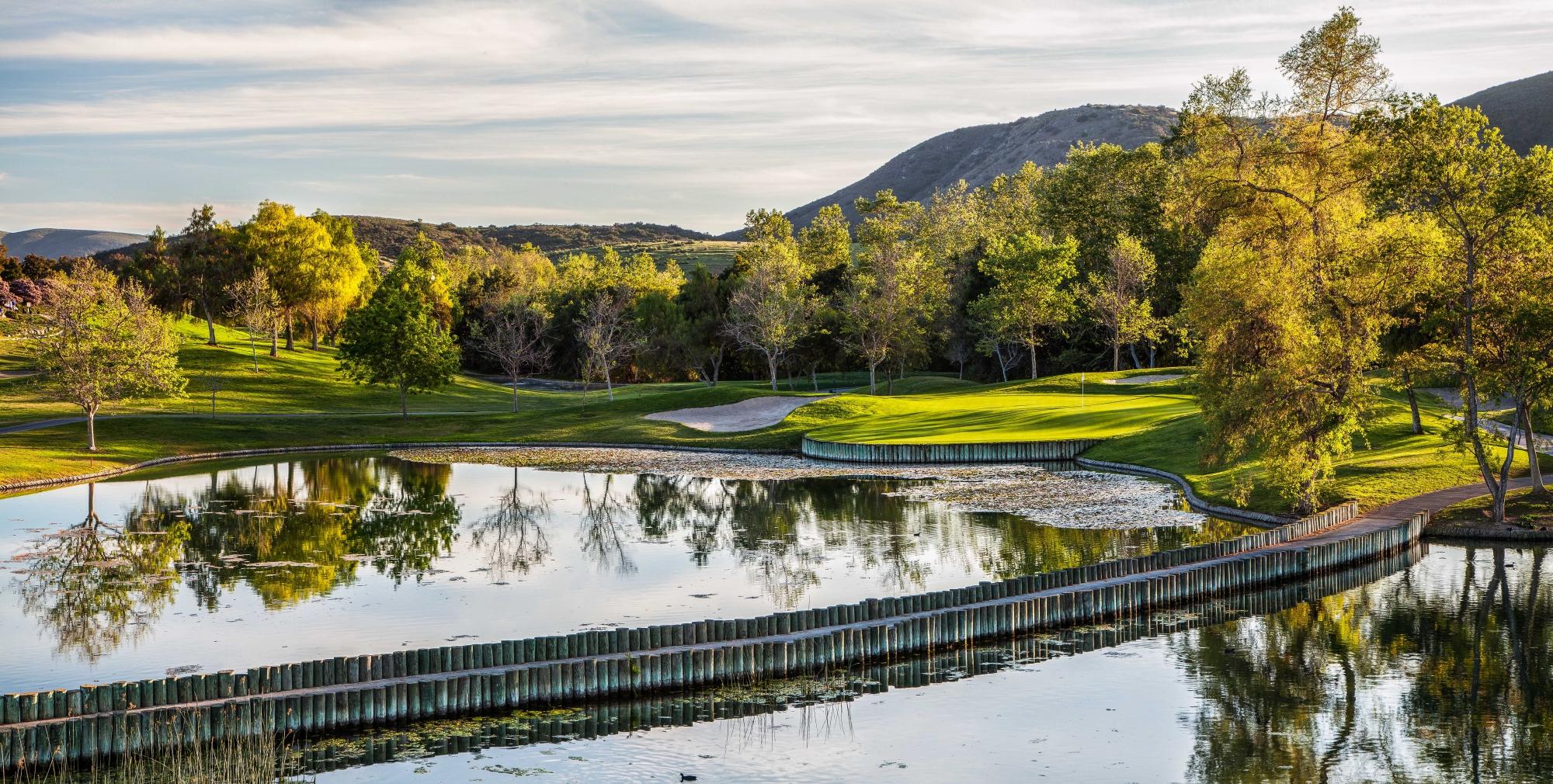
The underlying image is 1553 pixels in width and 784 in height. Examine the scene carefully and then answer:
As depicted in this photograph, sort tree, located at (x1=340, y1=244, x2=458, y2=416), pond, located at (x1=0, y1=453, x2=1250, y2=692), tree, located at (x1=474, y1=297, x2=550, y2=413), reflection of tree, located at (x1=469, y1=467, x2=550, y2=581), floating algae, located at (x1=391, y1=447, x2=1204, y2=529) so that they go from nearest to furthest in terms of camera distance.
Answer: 1. pond, located at (x1=0, y1=453, x2=1250, y2=692)
2. reflection of tree, located at (x1=469, y1=467, x2=550, y2=581)
3. floating algae, located at (x1=391, y1=447, x2=1204, y2=529)
4. tree, located at (x1=340, y1=244, x2=458, y2=416)
5. tree, located at (x1=474, y1=297, x2=550, y2=413)

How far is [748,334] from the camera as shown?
104688 mm

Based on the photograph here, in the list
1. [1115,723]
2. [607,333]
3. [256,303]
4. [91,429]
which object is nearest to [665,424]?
[91,429]

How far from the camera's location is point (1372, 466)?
46.0 metres

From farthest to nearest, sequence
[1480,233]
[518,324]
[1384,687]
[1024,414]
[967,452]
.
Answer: [518,324]
[1024,414]
[967,452]
[1480,233]
[1384,687]

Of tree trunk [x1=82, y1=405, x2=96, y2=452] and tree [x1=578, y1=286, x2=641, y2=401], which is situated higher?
tree [x1=578, y1=286, x2=641, y2=401]

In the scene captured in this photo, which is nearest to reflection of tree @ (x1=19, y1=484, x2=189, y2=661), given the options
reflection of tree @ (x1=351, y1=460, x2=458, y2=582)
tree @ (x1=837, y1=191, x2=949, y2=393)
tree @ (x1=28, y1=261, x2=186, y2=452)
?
reflection of tree @ (x1=351, y1=460, x2=458, y2=582)

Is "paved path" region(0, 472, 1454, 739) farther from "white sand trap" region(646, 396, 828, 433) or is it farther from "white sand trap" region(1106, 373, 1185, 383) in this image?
"white sand trap" region(1106, 373, 1185, 383)

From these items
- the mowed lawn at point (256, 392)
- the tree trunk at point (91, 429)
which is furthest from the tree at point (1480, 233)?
the mowed lawn at point (256, 392)

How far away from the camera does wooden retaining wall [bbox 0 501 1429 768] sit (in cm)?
1945

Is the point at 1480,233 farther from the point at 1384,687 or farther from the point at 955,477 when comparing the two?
the point at 955,477

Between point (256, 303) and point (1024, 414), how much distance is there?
64323 mm

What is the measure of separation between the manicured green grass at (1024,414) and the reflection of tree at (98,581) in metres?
36.7

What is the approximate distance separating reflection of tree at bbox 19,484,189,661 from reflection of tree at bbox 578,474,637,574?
1165 centimetres

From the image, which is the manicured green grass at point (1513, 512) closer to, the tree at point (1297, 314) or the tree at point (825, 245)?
the tree at point (1297, 314)
